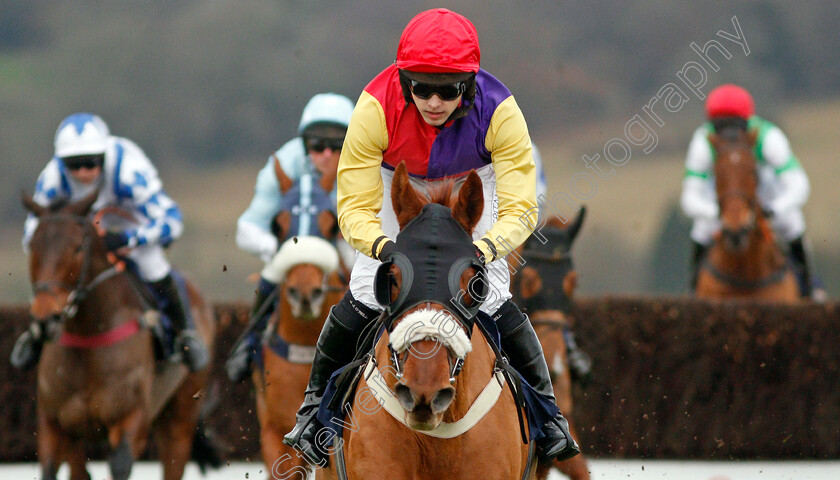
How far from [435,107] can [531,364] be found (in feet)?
3.19

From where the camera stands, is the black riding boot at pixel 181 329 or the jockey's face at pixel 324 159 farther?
the black riding boot at pixel 181 329

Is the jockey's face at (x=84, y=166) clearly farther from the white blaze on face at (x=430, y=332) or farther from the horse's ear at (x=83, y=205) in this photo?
the white blaze on face at (x=430, y=332)

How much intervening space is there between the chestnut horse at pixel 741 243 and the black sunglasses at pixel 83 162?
5.21 metres

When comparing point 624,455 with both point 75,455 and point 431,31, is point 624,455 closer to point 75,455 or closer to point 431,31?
point 75,455

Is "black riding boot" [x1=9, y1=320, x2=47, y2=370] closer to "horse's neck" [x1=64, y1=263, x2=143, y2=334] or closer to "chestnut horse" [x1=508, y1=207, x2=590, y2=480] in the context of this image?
"horse's neck" [x1=64, y1=263, x2=143, y2=334]

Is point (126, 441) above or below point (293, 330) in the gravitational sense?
below

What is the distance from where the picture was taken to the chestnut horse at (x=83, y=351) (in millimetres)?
6316

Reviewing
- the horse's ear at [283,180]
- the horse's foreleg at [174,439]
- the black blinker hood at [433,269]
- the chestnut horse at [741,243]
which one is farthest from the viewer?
the chestnut horse at [741,243]

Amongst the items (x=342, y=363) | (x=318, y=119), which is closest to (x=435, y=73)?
(x=342, y=363)

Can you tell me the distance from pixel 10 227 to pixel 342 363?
35.9 ft

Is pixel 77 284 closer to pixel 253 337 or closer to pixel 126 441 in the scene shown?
pixel 126 441

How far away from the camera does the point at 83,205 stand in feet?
21.7

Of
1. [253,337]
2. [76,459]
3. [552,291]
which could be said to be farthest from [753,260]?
[76,459]

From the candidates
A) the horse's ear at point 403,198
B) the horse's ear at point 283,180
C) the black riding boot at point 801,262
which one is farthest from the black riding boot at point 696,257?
the horse's ear at point 403,198
